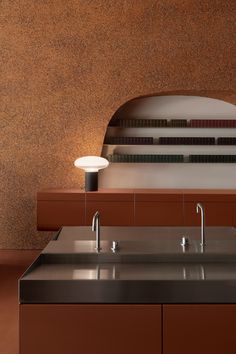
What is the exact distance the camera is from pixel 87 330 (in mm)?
1992

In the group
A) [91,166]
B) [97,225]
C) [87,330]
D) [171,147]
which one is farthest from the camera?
[171,147]

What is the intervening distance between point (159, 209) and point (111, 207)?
59 centimetres

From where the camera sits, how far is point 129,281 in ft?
6.68

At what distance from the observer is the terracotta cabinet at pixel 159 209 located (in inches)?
237

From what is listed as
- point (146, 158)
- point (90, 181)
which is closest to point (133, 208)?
point (90, 181)

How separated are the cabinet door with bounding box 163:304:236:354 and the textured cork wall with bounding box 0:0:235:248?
4.59 meters

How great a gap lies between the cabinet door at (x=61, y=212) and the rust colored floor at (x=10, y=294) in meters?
0.56

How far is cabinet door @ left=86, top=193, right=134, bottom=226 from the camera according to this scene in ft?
19.8

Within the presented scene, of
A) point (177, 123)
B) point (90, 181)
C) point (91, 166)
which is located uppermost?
point (177, 123)

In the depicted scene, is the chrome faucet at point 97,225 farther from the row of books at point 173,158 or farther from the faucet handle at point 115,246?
the row of books at point 173,158

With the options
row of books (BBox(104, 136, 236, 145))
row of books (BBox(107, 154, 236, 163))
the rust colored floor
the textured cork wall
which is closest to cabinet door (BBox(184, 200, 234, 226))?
row of books (BBox(107, 154, 236, 163))

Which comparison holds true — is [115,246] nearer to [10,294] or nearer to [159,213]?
[10,294]

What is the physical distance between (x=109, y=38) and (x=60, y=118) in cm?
121

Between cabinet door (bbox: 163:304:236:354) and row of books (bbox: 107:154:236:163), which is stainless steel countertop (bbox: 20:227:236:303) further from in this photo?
row of books (bbox: 107:154:236:163)
